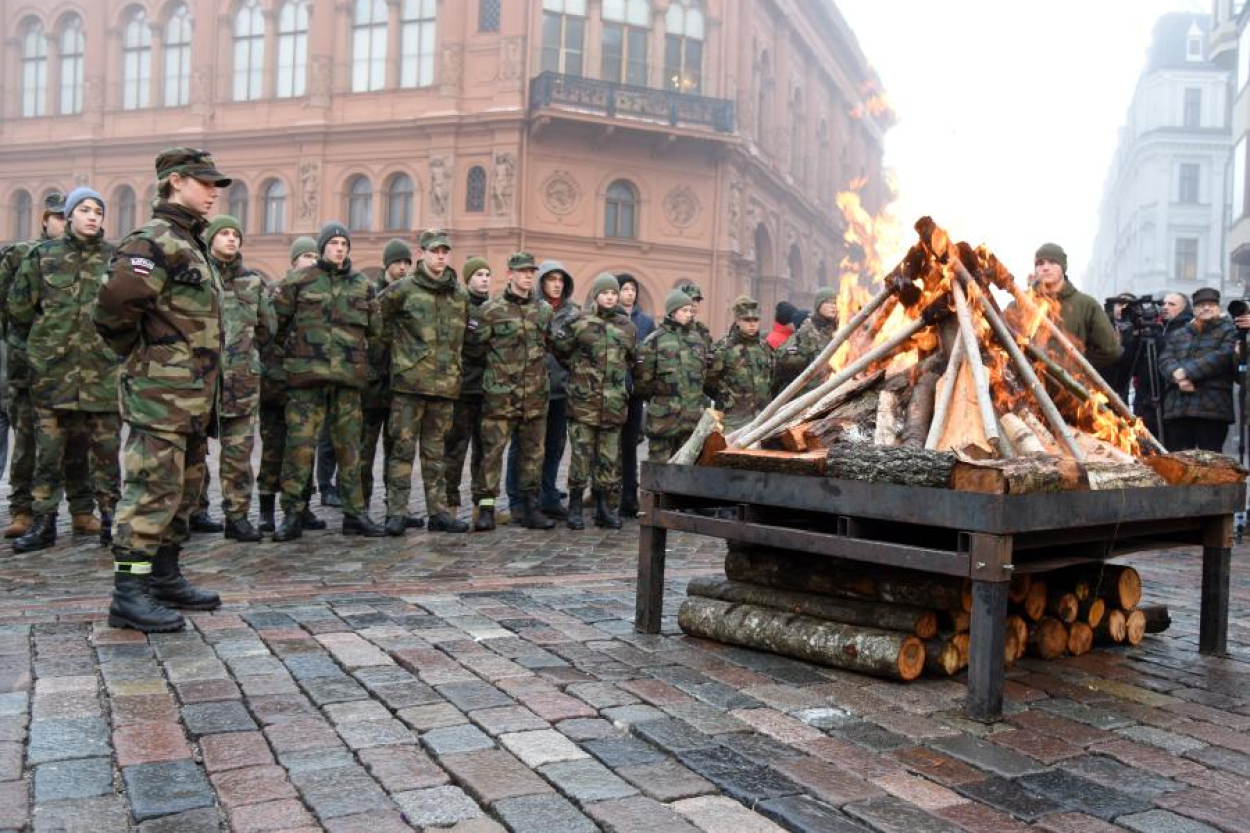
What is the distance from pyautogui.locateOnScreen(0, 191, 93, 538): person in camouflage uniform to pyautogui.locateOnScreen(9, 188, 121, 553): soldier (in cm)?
22

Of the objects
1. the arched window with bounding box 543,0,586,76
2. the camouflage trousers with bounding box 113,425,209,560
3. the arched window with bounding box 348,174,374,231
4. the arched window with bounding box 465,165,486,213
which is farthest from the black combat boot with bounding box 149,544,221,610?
the arched window with bounding box 348,174,374,231

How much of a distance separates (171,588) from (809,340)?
6.10 metres

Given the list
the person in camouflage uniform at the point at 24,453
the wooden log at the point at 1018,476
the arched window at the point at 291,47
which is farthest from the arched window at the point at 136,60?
the wooden log at the point at 1018,476

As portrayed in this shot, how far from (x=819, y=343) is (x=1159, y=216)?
64.6m

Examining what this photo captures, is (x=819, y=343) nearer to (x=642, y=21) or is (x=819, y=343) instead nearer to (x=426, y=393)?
(x=426, y=393)

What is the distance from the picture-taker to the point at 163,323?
17.1ft

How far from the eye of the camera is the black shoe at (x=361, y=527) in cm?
821

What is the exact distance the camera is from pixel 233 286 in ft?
25.1

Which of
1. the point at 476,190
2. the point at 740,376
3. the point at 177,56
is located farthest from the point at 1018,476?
the point at 177,56

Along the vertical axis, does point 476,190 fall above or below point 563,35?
below

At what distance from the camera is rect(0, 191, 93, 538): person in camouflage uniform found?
7.66 m

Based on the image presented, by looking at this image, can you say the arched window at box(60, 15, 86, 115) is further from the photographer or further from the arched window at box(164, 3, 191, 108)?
the photographer

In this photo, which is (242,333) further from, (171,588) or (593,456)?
(593,456)

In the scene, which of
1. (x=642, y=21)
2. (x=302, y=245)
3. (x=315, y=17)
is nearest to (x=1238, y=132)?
(x=642, y=21)
